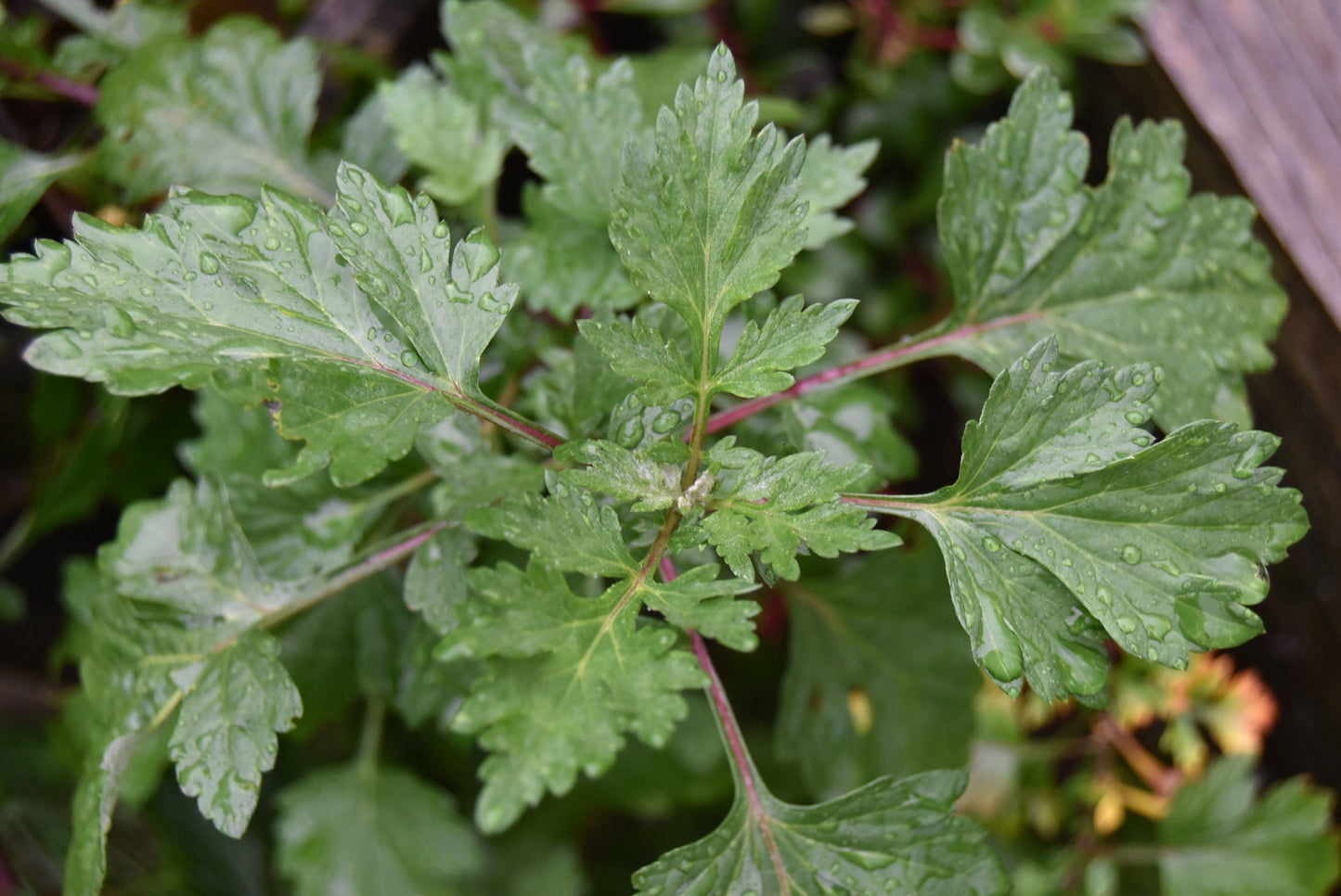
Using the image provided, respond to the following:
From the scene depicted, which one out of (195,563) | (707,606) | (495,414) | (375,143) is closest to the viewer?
(707,606)

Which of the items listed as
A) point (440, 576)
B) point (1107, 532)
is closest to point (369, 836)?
point (440, 576)

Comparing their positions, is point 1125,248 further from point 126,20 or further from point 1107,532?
point 126,20

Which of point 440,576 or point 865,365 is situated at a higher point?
point 865,365

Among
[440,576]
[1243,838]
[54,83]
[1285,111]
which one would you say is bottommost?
[1243,838]

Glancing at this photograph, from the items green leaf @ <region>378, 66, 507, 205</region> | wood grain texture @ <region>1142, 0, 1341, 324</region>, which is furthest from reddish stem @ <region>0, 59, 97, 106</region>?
wood grain texture @ <region>1142, 0, 1341, 324</region>

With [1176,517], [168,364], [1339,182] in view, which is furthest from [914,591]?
[168,364]

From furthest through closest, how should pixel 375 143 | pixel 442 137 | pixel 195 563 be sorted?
1. pixel 375 143
2. pixel 442 137
3. pixel 195 563
